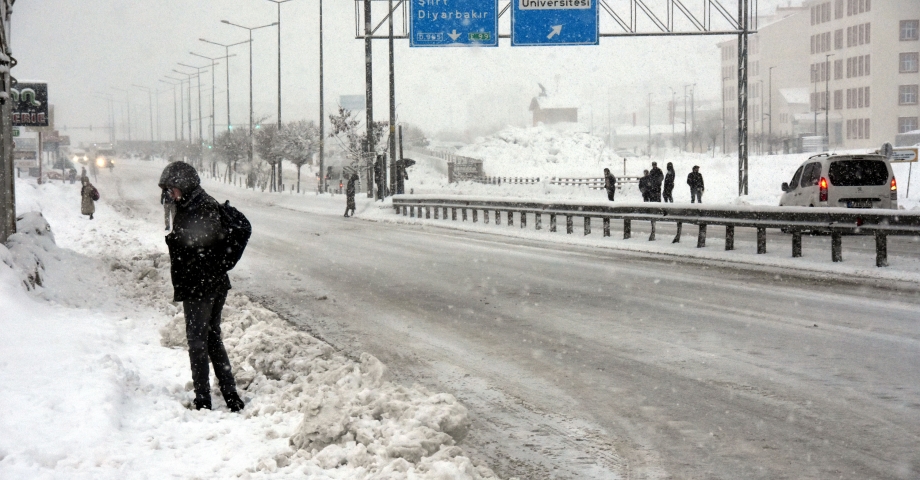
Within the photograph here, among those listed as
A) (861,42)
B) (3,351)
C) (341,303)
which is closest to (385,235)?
(341,303)

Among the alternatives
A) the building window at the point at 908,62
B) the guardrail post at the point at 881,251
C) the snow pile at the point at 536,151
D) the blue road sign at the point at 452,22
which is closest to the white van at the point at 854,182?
the guardrail post at the point at 881,251

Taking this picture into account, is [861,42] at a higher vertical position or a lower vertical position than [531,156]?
higher

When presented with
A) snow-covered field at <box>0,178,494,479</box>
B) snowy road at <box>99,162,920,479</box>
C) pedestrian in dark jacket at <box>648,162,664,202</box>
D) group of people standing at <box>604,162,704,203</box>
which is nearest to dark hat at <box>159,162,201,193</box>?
snow-covered field at <box>0,178,494,479</box>

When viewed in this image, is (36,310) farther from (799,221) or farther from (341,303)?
(799,221)

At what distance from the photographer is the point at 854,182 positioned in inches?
790

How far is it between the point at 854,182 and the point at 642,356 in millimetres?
13947

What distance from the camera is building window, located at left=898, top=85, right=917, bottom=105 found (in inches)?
3191

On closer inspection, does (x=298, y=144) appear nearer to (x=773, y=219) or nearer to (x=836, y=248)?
(x=773, y=219)

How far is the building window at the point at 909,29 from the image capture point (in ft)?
266

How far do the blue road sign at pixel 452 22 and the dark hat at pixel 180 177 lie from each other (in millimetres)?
25652

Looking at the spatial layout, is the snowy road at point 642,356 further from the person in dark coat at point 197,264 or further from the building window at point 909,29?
the building window at point 909,29

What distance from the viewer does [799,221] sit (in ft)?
52.8

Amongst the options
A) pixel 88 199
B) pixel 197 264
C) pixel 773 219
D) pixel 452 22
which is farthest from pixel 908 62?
pixel 197 264

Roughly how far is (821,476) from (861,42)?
88931 millimetres
